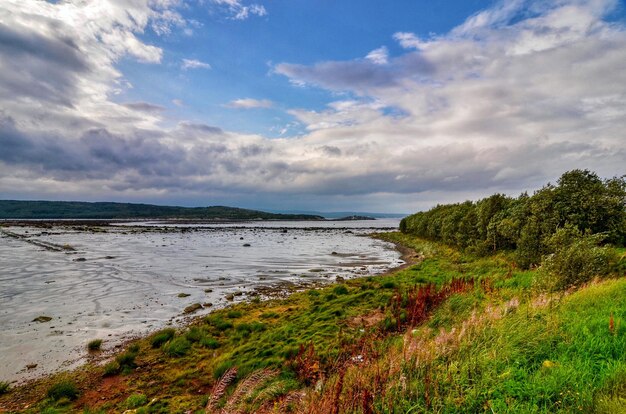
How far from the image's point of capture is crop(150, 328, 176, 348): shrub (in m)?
15.3

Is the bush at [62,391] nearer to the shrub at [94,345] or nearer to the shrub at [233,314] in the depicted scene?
the shrub at [94,345]

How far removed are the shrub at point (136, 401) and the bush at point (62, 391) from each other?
7.32 ft

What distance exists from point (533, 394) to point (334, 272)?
1287 inches

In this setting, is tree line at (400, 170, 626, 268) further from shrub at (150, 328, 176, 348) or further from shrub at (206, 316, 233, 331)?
shrub at (150, 328, 176, 348)

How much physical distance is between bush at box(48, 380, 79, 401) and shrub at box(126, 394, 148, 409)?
2.23 meters

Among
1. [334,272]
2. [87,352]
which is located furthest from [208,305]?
[334,272]

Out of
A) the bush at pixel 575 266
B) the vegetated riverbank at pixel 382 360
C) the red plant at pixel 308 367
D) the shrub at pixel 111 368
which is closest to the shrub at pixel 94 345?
the vegetated riverbank at pixel 382 360

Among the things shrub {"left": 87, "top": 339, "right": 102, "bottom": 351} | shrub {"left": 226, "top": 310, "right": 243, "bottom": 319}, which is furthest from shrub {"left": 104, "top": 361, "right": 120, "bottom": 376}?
shrub {"left": 226, "top": 310, "right": 243, "bottom": 319}

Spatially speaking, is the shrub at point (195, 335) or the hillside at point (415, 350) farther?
the shrub at point (195, 335)

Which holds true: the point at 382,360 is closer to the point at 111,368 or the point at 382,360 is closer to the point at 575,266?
the point at 575,266

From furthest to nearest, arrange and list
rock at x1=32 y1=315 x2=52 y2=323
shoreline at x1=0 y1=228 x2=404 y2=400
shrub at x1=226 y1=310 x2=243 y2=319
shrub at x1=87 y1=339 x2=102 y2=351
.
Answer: shrub at x1=226 y1=310 x2=243 y2=319
rock at x1=32 y1=315 x2=52 y2=323
shrub at x1=87 y1=339 x2=102 y2=351
shoreline at x1=0 y1=228 x2=404 y2=400

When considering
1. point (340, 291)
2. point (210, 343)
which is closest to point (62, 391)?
point (210, 343)

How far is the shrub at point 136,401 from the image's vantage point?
10.0 meters

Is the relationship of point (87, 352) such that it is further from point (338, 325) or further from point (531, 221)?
point (531, 221)
